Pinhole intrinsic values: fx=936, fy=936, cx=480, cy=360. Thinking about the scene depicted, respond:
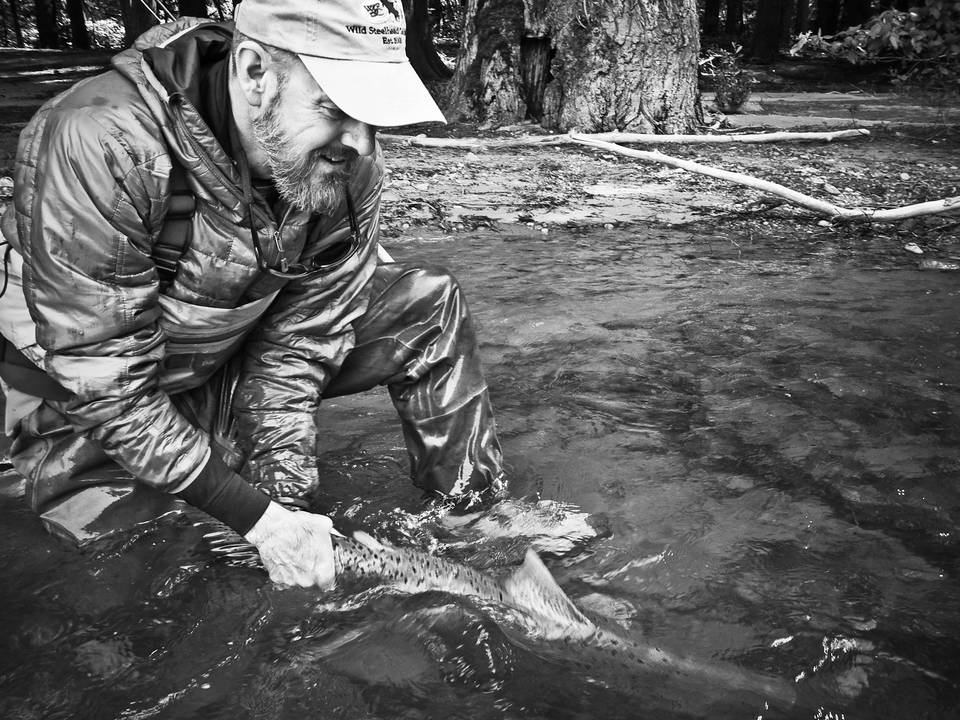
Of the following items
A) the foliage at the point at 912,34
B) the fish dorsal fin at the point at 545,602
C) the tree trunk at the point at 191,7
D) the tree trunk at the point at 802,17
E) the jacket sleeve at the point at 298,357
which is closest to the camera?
the fish dorsal fin at the point at 545,602

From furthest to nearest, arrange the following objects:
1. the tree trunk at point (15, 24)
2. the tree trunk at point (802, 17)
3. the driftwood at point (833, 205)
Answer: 1. the tree trunk at point (802, 17)
2. the tree trunk at point (15, 24)
3. the driftwood at point (833, 205)

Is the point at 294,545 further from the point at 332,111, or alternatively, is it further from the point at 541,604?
the point at 332,111

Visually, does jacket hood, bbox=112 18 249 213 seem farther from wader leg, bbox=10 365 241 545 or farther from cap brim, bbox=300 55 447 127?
wader leg, bbox=10 365 241 545

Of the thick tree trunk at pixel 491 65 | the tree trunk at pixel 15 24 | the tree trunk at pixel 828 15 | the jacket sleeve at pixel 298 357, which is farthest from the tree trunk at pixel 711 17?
the jacket sleeve at pixel 298 357

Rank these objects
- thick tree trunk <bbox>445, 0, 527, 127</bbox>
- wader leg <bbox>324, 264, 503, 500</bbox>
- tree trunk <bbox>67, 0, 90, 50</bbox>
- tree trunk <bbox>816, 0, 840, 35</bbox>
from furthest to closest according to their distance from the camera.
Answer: tree trunk <bbox>67, 0, 90, 50</bbox>, tree trunk <bbox>816, 0, 840, 35</bbox>, thick tree trunk <bbox>445, 0, 527, 127</bbox>, wader leg <bbox>324, 264, 503, 500</bbox>

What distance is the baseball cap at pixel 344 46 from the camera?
7.83 ft

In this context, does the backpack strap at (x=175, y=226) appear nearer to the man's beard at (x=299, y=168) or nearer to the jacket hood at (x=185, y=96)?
the jacket hood at (x=185, y=96)

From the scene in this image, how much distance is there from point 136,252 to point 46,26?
28.6 metres

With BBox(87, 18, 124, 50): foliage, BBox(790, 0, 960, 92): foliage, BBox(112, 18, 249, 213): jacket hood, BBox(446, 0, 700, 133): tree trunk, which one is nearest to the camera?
BBox(112, 18, 249, 213): jacket hood

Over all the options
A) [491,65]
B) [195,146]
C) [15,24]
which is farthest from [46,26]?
[195,146]

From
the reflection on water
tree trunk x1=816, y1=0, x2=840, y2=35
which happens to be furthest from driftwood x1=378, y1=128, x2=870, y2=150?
tree trunk x1=816, y1=0, x2=840, y2=35

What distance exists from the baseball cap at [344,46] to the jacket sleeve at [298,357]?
651 millimetres

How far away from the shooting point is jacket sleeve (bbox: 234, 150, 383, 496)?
3143 mm

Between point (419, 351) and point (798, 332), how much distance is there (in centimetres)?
272
